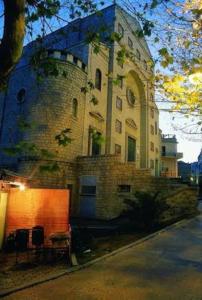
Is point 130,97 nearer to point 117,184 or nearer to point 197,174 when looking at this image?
point 117,184

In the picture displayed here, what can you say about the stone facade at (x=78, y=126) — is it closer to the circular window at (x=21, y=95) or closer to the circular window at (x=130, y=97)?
the circular window at (x=21, y=95)

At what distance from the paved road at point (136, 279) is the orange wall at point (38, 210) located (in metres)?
3.08

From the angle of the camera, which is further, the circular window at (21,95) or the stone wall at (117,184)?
the circular window at (21,95)

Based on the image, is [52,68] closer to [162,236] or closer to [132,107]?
[162,236]

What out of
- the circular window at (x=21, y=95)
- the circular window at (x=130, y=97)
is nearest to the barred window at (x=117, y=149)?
the circular window at (x=130, y=97)

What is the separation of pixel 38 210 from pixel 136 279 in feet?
17.4

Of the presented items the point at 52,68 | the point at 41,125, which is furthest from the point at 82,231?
the point at 41,125

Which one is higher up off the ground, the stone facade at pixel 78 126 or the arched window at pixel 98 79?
the arched window at pixel 98 79

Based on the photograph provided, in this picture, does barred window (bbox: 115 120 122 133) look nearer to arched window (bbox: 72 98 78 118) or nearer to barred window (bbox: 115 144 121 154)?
barred window (bbox: 115 144 121 154)

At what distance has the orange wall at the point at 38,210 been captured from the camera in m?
10.4

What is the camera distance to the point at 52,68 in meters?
6.36

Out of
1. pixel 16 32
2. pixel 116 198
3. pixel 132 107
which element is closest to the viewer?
pixel 16 32

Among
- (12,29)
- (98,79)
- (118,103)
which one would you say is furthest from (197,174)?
(12,29)

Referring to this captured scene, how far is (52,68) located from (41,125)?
12.5 m
